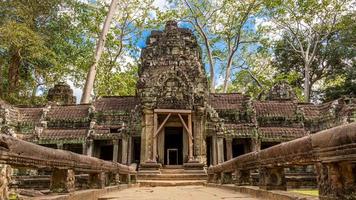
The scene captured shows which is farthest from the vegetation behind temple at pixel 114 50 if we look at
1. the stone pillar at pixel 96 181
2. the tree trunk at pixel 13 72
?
the stone pillar at pixel 96 181

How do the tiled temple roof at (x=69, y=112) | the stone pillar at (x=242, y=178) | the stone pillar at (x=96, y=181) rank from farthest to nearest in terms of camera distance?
1. the tiled temple roof at (x=69, y=112)
2. the stone pillar at (x=242, y=178)
3. the stone pillar at (x=96, y=181)

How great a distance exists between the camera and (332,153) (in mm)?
2682

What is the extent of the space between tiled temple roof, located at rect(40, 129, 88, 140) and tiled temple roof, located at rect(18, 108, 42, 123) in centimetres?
146

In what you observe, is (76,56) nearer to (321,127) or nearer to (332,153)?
(321,127)

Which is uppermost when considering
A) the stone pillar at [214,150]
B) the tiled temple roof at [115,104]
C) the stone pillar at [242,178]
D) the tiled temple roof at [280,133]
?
the tiled temple roof at [115,104]

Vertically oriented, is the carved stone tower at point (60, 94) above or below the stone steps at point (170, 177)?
above

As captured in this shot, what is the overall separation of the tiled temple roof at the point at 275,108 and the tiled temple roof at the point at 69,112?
1112cm

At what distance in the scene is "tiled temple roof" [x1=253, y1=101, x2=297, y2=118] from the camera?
20.0 m

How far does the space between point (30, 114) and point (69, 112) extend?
248cm

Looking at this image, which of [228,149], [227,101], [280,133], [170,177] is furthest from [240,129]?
[170,177]

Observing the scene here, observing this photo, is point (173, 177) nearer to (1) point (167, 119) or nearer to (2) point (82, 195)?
(1) point (167, 119)

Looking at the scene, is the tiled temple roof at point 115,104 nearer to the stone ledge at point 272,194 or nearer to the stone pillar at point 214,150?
the stone pillar at point 214,150

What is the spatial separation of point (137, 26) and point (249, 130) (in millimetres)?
15322

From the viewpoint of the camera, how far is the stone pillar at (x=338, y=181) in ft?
8.58
